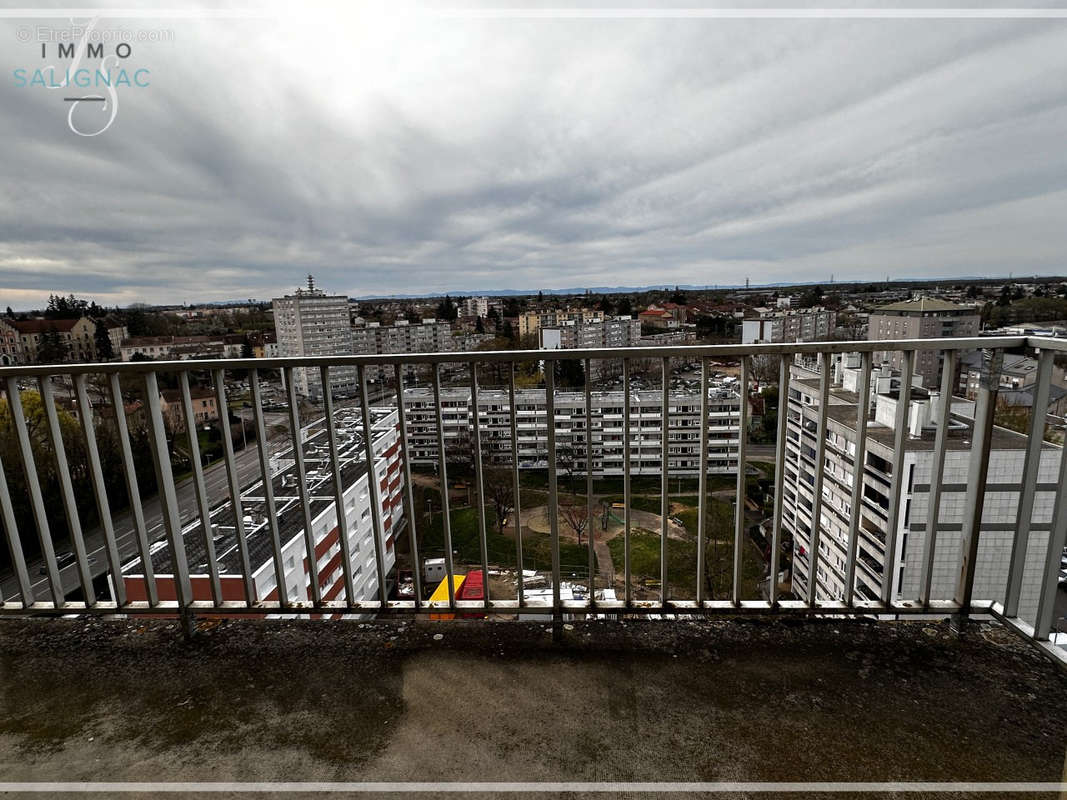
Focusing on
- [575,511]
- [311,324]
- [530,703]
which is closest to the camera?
[530,703]

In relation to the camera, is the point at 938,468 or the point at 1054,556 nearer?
the point at 1054,556

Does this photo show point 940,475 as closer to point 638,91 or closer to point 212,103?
point 212,103

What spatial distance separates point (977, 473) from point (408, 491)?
81.5 inches

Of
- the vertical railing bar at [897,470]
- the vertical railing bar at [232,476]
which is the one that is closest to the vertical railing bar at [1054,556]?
Result: the vertical railing bar at [897,470]

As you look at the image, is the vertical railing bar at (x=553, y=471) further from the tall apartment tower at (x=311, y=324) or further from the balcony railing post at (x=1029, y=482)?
the tall apartment tower at (x=311, y=324)

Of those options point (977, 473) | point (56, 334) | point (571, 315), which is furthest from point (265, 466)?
point (571, 315)

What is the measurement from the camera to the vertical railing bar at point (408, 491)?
5.47ft

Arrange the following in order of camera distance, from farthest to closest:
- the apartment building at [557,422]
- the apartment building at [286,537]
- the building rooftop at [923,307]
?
the apartment building at [286,537], the building rooftop at [923,307], the apartment building at [557,422]

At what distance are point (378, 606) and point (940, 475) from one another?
2.15 meters

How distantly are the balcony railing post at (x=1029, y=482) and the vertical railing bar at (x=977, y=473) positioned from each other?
0.10 metres

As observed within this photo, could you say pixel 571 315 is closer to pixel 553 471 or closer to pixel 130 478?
pixel 553 471

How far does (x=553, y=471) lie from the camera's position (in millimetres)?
1747

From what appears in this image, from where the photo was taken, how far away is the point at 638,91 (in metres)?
13.3

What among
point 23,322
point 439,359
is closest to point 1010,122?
point 439,359
